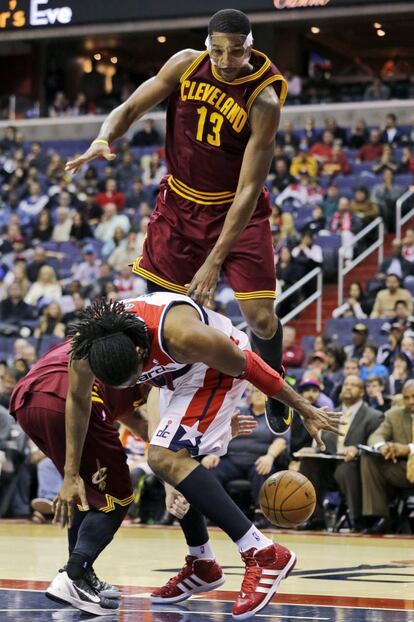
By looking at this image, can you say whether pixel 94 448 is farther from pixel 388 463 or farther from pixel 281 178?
pixel 281 178

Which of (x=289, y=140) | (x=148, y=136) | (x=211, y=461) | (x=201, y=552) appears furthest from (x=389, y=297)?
(x=148, y=136)

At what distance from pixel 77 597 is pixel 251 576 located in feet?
2.41

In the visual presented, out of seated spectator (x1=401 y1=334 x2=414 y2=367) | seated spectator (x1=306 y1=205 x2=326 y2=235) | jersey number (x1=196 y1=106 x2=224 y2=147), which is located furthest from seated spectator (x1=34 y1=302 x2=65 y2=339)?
jersey number (x1=196 y1=106 x2=224 y2=147)

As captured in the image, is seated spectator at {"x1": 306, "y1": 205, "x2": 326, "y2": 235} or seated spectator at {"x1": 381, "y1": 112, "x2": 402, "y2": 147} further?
seated spectator at {"x1": 381, "y1": 112, "x2": 402, "y2": 147}

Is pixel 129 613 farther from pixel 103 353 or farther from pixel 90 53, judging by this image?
pixel 90 53

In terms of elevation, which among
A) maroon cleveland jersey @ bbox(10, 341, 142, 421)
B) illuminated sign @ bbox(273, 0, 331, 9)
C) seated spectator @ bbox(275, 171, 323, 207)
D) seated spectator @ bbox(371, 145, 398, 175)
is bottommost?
maroon cleveland jersey @ bbox(10, 341, 142, 421)

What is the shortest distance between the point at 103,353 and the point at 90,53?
22.5m

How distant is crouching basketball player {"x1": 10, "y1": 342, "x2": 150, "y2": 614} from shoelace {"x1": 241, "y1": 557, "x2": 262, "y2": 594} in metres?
0.58

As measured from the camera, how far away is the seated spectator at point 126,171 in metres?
19.7

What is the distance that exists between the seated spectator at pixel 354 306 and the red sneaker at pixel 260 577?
8843mm

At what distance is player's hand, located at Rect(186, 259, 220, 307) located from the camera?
18.6 ft

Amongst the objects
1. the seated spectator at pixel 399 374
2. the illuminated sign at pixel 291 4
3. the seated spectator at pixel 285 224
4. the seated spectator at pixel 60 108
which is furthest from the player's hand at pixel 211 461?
the seated spectator at pixel 60 108

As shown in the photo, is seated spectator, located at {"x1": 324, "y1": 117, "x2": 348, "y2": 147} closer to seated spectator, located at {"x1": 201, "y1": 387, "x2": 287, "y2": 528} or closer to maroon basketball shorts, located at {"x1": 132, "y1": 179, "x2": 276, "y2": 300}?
seated spectator, located at {"x1": 201, "y1": 387, "x2": 287, "y2": 528}

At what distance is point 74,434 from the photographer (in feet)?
16.8
